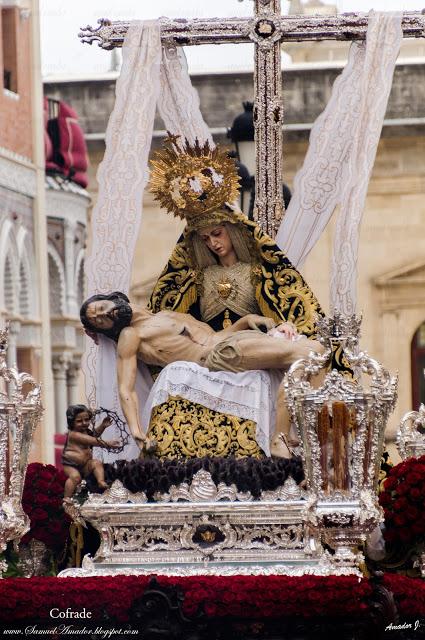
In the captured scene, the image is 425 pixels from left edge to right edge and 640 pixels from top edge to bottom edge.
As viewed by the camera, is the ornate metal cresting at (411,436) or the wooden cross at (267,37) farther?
the wooden cross at (267,37)

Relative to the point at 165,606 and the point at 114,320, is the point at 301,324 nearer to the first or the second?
the point at 114,320

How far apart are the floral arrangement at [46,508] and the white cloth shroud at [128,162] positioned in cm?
69

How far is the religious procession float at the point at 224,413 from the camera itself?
63.1 feet

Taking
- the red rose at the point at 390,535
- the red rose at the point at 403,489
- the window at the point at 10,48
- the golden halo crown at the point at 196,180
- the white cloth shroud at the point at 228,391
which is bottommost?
the red rose at the point at 390,535

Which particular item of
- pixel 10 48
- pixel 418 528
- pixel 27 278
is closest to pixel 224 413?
pixel 418 528

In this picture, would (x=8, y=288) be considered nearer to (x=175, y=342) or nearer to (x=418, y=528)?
(x=175, y=342)

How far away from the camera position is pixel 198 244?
70.2ft

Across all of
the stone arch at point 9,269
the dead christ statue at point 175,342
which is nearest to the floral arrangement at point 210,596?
the dead christ statue at point 175,342

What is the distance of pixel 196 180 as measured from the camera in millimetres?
21125

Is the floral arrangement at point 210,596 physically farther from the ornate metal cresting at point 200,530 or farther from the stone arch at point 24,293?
the stone arch at point 24,293

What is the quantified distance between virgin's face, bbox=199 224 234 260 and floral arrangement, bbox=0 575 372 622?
9.37 feet

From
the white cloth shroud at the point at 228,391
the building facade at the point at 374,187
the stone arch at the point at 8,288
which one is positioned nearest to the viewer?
the white cloth shroud at the point at 228,391

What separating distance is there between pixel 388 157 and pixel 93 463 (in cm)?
2831

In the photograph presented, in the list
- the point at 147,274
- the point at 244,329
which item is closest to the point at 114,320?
the point at 244,329
